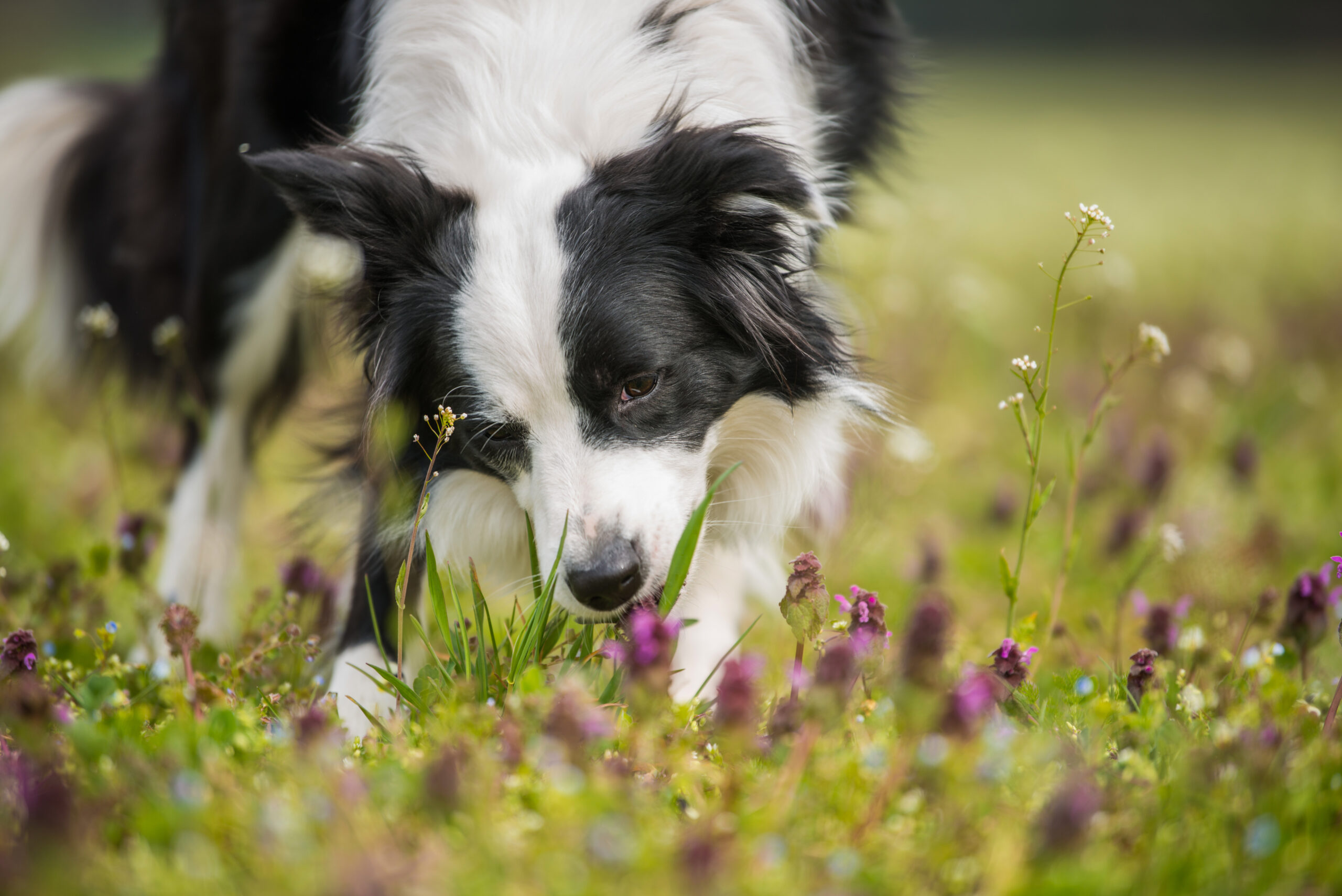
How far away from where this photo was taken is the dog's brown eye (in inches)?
91.2

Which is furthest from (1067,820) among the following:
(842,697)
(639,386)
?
(639,386)

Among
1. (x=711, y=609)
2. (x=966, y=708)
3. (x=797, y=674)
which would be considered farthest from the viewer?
(x=711, y=609)

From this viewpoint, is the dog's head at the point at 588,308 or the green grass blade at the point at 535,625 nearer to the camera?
the green grass blade at the point at 535,625

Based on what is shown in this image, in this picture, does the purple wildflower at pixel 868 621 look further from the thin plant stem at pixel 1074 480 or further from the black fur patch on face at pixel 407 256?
the black fur patch on face at pixel 407 256

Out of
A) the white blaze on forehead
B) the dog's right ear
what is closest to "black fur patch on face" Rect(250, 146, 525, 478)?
the dog's right ear

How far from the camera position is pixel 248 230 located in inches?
128

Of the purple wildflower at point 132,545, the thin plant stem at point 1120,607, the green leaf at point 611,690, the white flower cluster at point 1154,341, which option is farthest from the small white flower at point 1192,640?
the purple wildflower at point 132,545

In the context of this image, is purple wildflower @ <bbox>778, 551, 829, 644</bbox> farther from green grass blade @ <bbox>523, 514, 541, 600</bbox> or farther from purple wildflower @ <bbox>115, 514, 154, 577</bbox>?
purple wildflower @ <bbox>115, 514, 154, 577</bbox>

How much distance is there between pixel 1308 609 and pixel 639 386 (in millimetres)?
1398

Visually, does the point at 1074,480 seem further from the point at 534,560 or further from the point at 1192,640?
the point at 534,560

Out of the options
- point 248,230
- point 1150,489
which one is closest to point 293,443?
point 248,230

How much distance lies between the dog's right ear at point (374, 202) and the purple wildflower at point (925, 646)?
1.39 m

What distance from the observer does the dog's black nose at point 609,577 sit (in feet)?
6.80

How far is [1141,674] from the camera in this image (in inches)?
77.5
